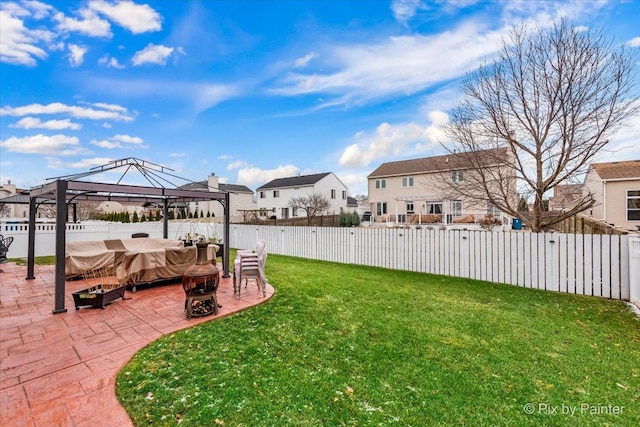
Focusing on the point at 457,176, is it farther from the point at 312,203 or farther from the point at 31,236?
the point at 312,203

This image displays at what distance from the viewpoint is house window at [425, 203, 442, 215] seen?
23.5 m

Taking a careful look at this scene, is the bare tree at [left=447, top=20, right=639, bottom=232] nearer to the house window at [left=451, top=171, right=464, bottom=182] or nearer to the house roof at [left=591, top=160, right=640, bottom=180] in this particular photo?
the house window at [left=451, top=171, right=464, bottom=182]

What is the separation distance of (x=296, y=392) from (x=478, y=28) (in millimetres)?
9479

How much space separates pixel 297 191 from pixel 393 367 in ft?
92.7

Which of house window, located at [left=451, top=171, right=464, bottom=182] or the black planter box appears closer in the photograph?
the black planter box

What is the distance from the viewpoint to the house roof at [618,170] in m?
15.1

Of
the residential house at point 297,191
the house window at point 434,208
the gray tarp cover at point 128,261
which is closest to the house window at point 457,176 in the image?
the gray tarp cover at point 128,261

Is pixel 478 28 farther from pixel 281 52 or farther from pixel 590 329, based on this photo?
pixel 590 329

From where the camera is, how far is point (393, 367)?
120 inches

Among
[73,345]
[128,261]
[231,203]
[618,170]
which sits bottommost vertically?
[73,345]

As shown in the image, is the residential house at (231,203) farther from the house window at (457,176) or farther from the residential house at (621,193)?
the residential house at (621,193)

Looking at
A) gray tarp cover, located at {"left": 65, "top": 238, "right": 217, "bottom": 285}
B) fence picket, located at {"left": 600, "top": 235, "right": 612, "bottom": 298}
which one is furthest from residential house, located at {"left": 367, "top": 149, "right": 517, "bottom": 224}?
gray tarp cover, located at {"left": 65, "top": 238, "right": 217, "bottom": 285}

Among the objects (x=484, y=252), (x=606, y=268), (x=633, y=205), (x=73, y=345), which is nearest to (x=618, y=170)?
(x=633, y=205)

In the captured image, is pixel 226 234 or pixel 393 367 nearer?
pixel 393 367
